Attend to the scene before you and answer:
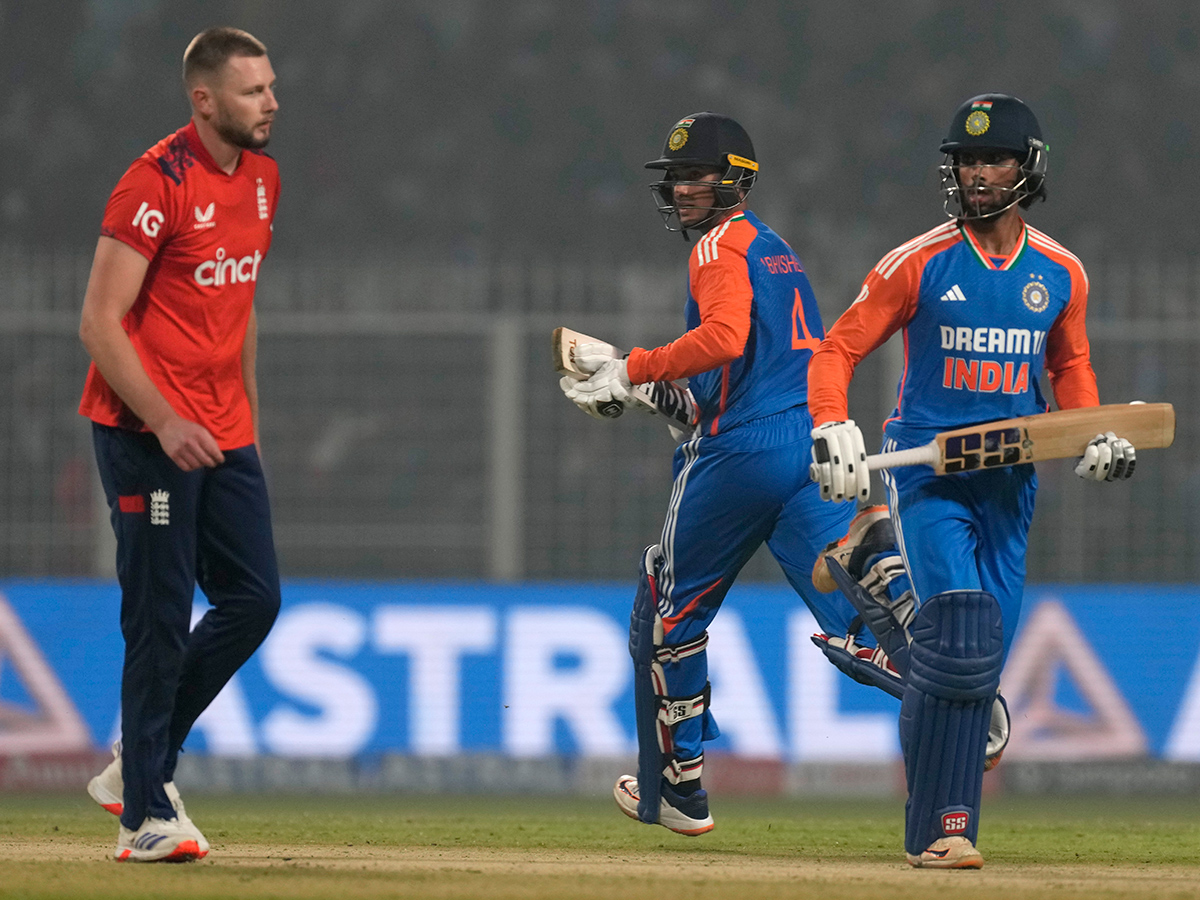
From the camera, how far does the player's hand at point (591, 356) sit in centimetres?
612

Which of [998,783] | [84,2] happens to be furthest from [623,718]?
[84,2]

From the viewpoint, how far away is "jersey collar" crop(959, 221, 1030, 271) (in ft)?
17.8

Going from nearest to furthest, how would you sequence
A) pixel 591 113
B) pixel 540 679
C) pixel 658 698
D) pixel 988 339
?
pixel 988 339
pixel 658 698
pixel 540 679
pixel 591 113

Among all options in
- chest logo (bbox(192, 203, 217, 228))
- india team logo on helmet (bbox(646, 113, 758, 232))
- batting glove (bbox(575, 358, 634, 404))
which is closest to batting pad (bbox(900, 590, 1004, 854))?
batting glove (bbox(575, 358, 634, 404))

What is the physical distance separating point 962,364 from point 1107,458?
1.65 ft

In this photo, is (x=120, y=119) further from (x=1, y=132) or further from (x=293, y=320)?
(x=293, y=320)

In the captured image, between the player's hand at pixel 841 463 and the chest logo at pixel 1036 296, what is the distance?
690 mm

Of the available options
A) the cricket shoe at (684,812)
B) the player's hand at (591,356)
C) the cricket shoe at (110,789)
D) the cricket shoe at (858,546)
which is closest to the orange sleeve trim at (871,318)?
the cricket shoe at (858,546)

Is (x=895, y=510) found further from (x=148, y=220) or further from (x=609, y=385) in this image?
(x=148, y=220)

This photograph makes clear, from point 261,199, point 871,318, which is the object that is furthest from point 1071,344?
point 261,199

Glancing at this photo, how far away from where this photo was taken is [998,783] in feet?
33.1

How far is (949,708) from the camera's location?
525 cm

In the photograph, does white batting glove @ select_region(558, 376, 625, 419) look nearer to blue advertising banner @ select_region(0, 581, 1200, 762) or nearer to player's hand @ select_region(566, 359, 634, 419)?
player's hand @ select_region(566, 359, 634, 419)

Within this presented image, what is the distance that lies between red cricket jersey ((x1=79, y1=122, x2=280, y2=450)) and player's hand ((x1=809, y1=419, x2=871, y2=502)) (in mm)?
1672
